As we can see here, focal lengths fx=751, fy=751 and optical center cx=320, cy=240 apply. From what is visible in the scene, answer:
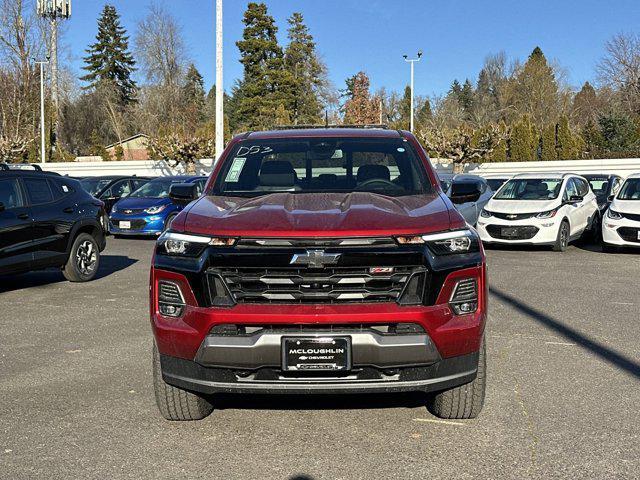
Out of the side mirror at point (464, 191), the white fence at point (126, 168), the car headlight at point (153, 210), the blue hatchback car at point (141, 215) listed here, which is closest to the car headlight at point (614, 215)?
the blue hatchback car at point (141, 215)

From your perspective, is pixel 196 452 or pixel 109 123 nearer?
pixel 196 452

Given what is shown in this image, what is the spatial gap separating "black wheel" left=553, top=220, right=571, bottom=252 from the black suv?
8.92 meters

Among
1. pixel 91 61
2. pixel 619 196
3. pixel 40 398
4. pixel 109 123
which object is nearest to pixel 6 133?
pixel 109 123

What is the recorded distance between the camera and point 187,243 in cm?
417

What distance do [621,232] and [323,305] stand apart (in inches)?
480

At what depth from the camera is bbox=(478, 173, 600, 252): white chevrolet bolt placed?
49.5 ft

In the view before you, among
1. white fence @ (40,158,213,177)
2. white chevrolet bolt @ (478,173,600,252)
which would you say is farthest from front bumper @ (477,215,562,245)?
white fence @ (40,158,213,177)

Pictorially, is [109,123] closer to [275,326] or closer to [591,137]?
[591,137]

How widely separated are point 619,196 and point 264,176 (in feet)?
39.1

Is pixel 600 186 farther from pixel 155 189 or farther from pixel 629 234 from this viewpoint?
pixel 155 189

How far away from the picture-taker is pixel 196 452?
417 centimetres

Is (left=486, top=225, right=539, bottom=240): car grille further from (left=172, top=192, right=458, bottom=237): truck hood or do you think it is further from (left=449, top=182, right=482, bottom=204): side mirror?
(left=172, top=192, right=458, bottom=237): truck hood

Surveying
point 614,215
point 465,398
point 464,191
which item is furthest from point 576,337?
point 614,215

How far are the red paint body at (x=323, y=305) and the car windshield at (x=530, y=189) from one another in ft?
39.5
